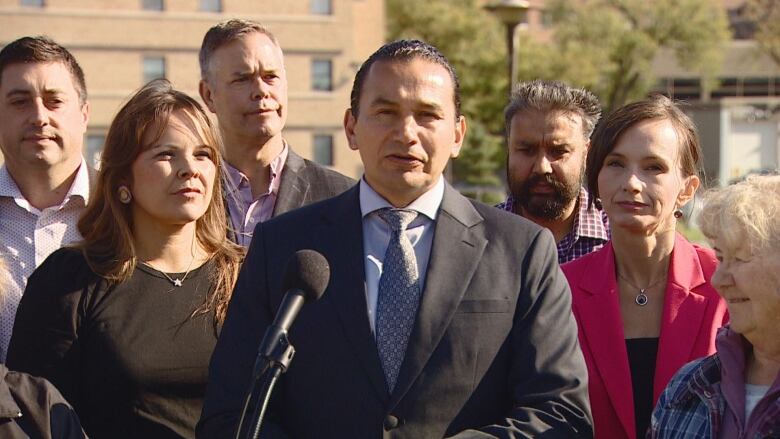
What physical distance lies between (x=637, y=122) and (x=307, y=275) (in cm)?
200

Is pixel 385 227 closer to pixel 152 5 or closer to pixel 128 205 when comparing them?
pixel 128 205

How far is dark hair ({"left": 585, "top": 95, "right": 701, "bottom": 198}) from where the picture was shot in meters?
4.71

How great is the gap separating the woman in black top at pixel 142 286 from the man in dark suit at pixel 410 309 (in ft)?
2.44

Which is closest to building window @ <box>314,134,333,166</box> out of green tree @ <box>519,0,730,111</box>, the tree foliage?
the tree foliage

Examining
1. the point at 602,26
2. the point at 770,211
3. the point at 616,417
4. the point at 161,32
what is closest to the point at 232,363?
the point at 616,417

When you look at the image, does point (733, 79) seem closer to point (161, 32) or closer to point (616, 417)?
point (161, 32)

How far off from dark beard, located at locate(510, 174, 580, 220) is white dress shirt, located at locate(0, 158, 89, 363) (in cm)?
220

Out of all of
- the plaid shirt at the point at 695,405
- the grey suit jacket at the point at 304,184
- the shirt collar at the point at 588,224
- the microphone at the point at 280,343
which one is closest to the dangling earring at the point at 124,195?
the grey suit jacket at the point at 304,184

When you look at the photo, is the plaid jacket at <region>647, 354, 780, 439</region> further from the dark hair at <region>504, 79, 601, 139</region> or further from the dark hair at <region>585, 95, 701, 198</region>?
the dark hair at <region>504, 79, 601, 139</region>

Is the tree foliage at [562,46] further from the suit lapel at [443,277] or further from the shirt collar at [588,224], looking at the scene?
the suit lapel at [443,277]

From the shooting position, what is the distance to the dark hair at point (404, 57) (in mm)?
3998

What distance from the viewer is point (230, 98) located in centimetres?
626

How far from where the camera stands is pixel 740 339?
376 cm

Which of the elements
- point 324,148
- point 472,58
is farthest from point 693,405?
point 324,148
